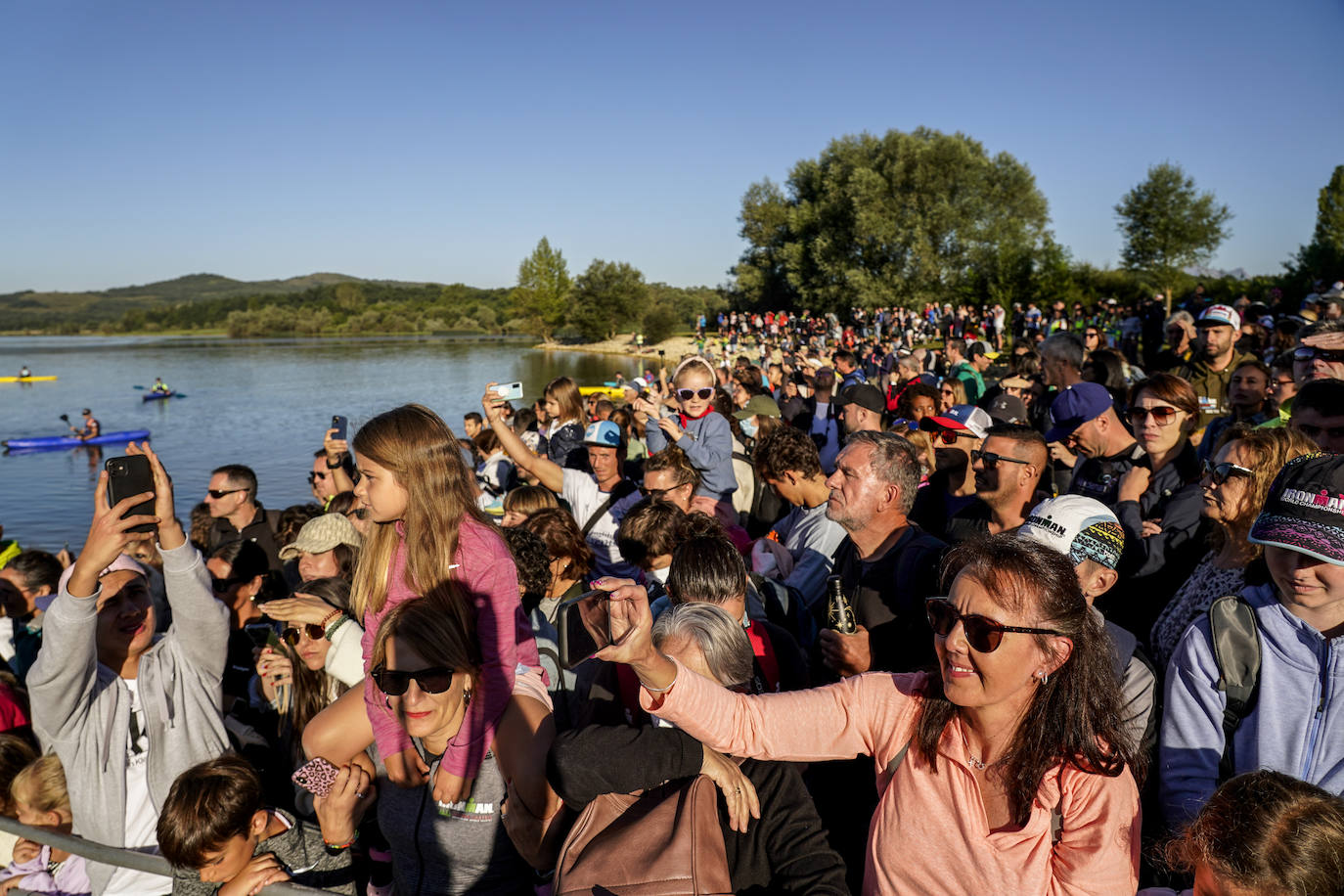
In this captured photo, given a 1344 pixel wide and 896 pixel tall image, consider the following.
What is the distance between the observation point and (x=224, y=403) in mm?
39812

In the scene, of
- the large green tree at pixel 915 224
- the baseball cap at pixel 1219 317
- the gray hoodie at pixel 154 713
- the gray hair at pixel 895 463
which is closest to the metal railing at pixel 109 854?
the gray hoodie at pixel 154 713

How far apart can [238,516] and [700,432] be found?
334cm

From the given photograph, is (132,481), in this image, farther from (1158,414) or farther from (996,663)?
(1158,414)

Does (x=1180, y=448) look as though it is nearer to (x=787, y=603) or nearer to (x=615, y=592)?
(x=787, y=603)

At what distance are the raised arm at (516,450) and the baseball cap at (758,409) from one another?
2.42 meters


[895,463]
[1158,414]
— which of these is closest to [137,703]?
[895,463]

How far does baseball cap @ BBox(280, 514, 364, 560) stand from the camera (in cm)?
402

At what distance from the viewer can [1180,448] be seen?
384 cm

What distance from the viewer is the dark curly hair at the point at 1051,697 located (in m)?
1.62

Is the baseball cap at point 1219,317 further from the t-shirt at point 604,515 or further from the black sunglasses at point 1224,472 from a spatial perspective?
the t-shirt at point 604,515

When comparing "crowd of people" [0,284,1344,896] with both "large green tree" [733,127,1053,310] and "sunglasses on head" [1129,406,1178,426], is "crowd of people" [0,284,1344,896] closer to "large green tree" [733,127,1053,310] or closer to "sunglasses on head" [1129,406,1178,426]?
"sunglasses on head" [1129,406,1178,426]

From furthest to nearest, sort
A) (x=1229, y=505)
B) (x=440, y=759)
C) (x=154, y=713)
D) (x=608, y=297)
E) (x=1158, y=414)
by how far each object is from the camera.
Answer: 1. (x=608, y=297)
2. (x=1158, y=414)
3. (x=154, y=713)
4. (x=1229, y=505)
5. (x=440, y=759)

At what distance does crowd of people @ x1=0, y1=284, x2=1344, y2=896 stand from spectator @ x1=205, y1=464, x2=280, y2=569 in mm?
1035

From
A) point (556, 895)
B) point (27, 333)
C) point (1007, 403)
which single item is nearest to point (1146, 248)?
point (1007, 403)
